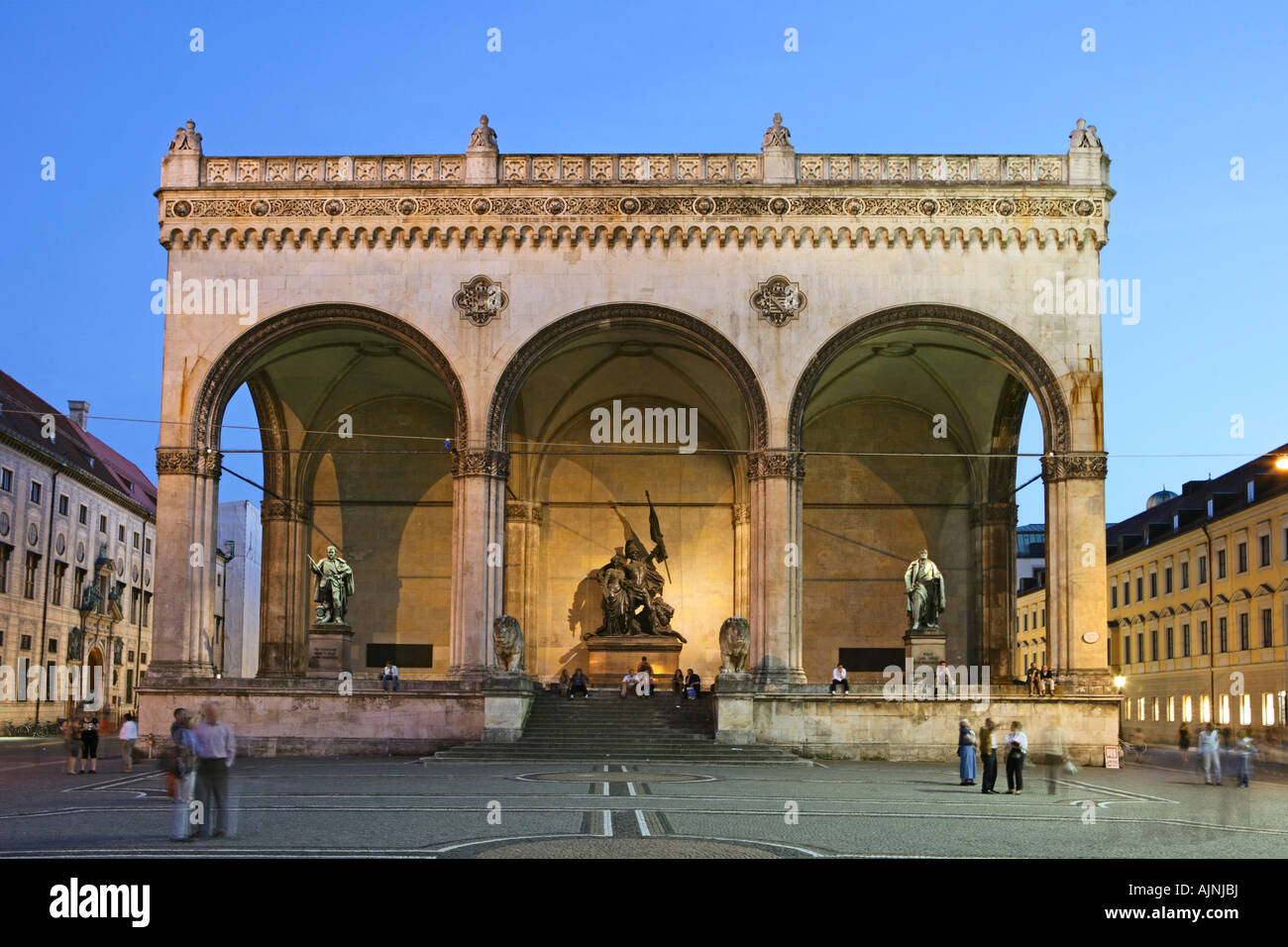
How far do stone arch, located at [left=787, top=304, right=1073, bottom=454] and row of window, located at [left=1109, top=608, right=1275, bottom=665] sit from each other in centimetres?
2044

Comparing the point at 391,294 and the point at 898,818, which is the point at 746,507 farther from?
the point at 898,818

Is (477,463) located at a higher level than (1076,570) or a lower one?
higher

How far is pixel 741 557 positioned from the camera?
41000 mm

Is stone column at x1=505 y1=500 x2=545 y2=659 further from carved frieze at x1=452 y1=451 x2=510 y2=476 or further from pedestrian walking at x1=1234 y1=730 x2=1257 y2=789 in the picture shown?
pedestrian walking at x1=1234 y1=730 x2=1257 y2=789

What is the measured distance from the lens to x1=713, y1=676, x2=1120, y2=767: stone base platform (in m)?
30.9

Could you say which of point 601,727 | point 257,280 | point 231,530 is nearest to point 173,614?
point 257,280

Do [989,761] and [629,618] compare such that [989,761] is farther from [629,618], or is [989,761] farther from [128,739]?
[629,618]

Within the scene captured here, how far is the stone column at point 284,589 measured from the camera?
3922 cm

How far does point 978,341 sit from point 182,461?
63.0 feet

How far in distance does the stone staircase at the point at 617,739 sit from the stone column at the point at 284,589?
9.13 metres

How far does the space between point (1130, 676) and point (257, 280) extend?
46.9 metres

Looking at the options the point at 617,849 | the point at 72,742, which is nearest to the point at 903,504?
the point at 72,742
